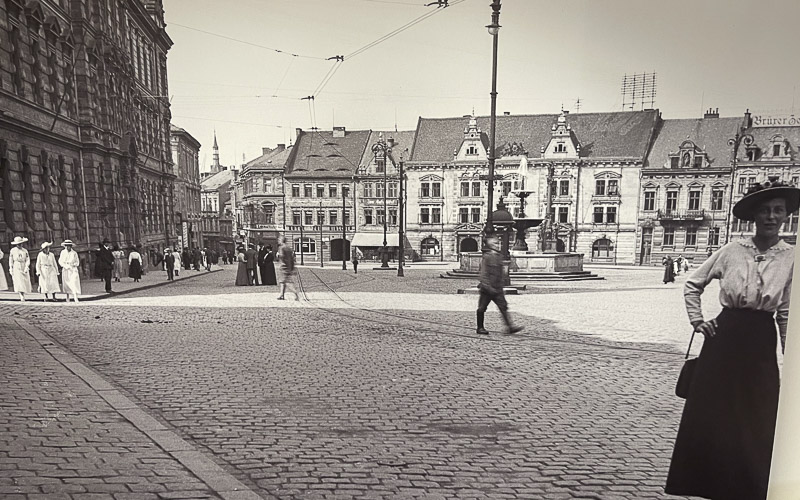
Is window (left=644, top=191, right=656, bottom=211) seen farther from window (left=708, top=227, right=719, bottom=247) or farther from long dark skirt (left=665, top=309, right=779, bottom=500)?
long dark skirt (left=665, top=309, right=779, bottom=500)

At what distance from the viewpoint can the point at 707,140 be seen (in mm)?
3482

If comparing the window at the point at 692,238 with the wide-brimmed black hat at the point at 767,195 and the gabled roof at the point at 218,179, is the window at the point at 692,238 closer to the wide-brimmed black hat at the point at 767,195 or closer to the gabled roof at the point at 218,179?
the wide-brimmed black hat at the point at 767,195

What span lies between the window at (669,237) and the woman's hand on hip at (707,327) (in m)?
1.78

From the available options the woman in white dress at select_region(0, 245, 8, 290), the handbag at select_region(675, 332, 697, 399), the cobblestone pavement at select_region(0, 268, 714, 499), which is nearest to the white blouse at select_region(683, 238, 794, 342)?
the handbag at select_region(675, 332, 697, 399)

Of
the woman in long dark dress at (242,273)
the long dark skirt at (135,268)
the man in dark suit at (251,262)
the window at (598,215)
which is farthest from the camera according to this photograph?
the woman in long dark dress at (242,273)

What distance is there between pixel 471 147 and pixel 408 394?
21770mm

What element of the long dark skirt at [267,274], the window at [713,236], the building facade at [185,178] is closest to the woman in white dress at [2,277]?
the building facade at [185,178]

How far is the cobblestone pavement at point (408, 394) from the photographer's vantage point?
2.62 meters

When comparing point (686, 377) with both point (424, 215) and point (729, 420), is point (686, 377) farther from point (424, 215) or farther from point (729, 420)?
point (424, 215)

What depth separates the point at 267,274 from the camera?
41.5ft

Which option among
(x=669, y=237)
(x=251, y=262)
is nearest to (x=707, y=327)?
(x=669, y=237)

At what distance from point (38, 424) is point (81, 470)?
77 cm

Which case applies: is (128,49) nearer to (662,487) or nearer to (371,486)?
(371,486)

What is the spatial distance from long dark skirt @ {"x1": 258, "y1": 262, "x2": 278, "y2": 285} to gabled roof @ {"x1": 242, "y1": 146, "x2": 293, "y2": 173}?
6295mm
